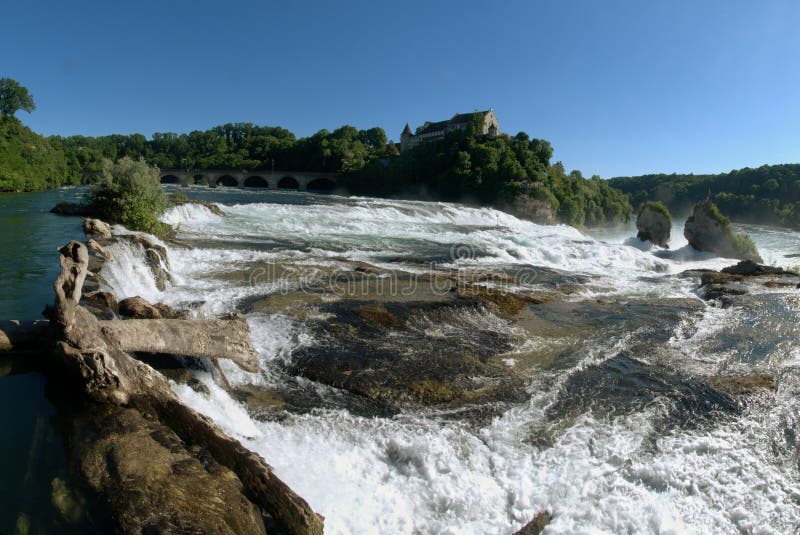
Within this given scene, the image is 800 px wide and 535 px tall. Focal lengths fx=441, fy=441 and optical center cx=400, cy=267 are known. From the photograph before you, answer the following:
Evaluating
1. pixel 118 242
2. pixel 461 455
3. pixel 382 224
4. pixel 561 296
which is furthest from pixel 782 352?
pixel 382 224

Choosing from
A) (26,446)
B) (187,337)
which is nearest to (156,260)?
(187,337)

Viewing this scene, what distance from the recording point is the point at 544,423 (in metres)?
5.78

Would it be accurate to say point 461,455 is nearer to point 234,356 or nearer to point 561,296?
point 234,356

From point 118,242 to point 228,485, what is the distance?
9808 millimetres

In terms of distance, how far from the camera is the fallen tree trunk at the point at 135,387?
11.7 feet

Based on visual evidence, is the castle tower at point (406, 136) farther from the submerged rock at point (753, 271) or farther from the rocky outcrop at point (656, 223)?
the submerged rock at point (753, 271)

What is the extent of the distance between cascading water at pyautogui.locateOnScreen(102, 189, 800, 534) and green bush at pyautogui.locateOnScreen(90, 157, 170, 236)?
5340 millimetres

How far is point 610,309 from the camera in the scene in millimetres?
11547

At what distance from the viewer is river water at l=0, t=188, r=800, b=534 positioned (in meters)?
4.47

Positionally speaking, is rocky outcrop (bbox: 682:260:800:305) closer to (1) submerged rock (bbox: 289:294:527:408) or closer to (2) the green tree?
(1) submerged rock (bbox: 289:294:527:408)

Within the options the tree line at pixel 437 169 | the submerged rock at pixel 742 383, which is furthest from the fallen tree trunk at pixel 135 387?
the tree line at pixel 437 169

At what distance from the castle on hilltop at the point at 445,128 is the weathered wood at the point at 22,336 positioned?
7586 cm

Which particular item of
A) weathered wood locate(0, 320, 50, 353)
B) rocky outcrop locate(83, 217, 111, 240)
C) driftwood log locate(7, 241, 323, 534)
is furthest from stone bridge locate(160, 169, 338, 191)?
driftwood log locate(7, 241, 323, 534)

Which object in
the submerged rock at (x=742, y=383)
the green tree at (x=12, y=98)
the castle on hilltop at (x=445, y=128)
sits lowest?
the submerged rock at (x=742, y=383)
